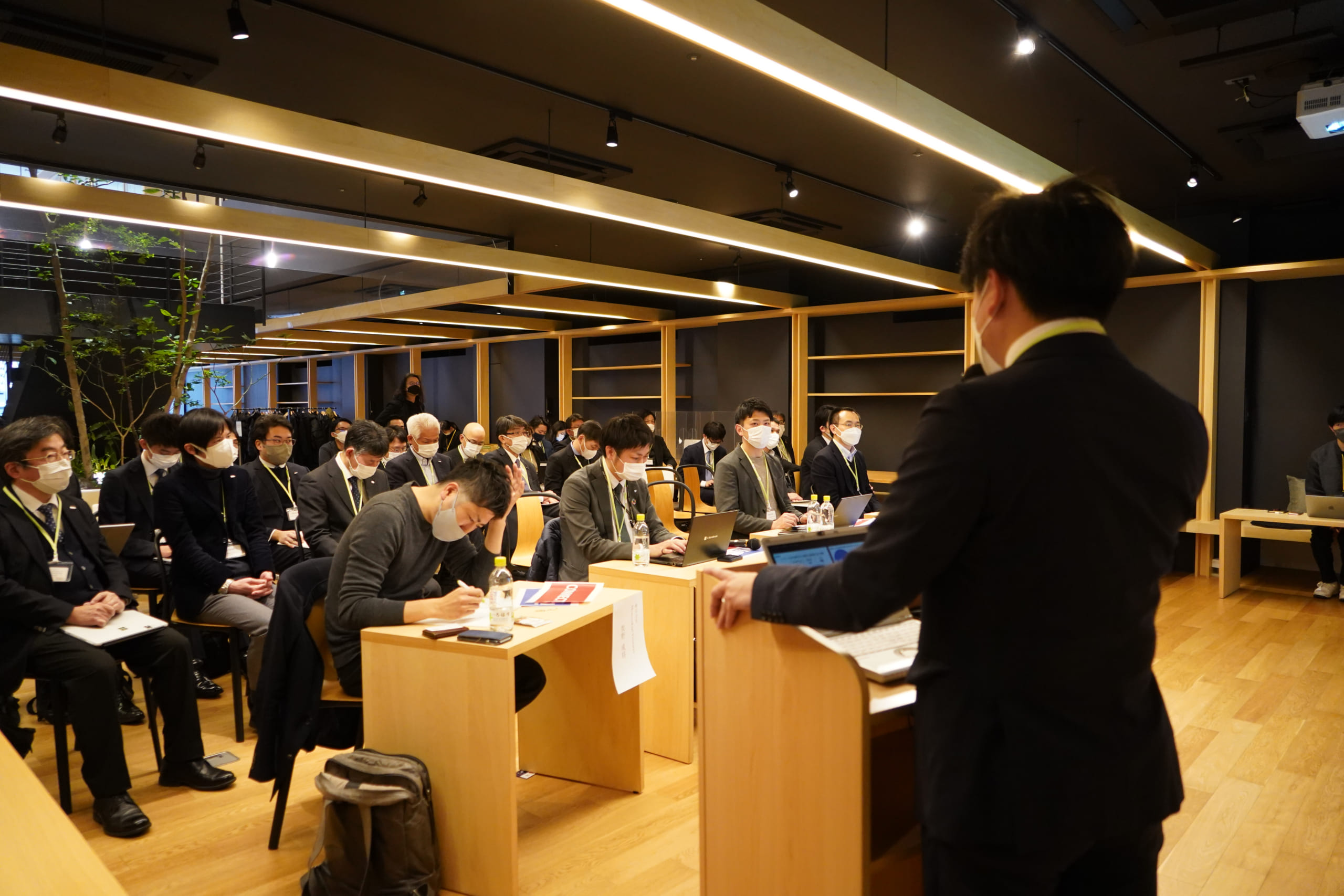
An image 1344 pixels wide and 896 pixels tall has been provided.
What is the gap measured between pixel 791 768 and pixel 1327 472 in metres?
7.36

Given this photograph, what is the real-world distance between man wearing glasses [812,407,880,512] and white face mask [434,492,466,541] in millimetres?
3591

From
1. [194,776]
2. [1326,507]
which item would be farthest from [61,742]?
[1326,507]

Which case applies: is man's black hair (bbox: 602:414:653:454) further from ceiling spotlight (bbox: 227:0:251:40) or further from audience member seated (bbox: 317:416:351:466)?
ceiling spotlight (bbox: 227:0:251:40)

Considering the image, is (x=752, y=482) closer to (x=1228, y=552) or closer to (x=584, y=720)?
(x=584, y=720)

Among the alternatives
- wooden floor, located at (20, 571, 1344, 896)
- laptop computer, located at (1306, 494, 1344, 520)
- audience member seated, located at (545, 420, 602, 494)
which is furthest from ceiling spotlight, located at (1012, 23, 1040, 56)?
laptop computer, located at (1306, 494, 1344, 520)

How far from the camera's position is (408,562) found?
2.96 metres

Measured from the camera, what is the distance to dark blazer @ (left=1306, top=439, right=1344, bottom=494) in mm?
6867

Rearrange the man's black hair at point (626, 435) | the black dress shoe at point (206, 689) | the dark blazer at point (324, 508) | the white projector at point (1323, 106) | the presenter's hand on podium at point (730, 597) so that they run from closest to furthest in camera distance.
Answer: the presenter's hand on podium at point (730, 597), the man's black hair at point (626, 435), the white projector at point (1323, 106), the black dress shoe at point (206, 689), the dark blazer at point (324, 508)

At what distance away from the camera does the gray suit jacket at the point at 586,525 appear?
4.00 meters

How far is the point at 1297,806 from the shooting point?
10.8 feet

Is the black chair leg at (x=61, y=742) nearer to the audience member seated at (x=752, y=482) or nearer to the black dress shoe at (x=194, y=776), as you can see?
the black dress shoe at (x=194, y=776)

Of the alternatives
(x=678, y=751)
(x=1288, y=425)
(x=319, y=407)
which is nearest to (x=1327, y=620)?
(x=1288, y=425)

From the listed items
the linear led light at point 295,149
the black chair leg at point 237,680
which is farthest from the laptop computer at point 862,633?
the black chair leg at point 237,680

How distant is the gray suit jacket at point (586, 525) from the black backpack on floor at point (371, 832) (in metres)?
1.61
